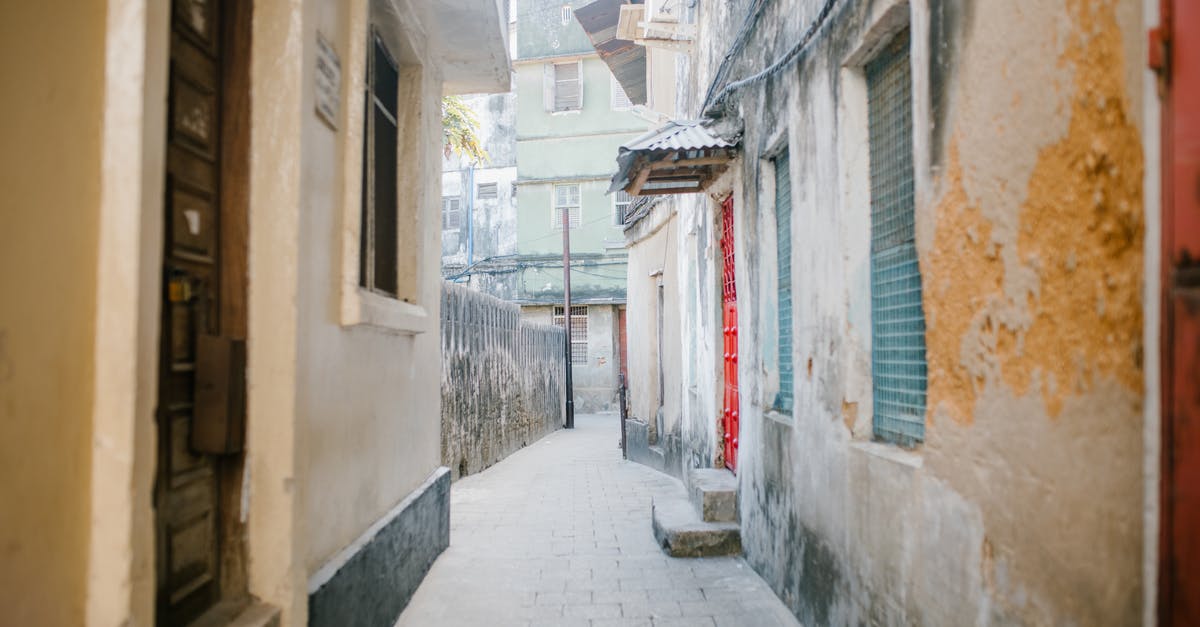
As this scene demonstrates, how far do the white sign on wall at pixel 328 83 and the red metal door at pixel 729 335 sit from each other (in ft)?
16.2

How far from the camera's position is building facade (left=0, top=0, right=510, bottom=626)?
195cm

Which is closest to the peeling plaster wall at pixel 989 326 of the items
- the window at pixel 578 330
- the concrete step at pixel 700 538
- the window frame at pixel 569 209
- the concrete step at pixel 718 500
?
the concrete step at pixel 700 538

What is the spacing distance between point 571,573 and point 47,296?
459 centimetres

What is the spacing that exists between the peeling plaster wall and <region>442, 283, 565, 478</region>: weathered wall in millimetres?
6108

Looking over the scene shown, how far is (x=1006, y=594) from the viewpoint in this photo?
233 centimetres

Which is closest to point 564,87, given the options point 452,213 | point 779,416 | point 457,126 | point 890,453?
point 452,213

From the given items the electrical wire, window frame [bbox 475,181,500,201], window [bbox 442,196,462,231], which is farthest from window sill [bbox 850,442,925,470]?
window [bbox 442,196,462,231]

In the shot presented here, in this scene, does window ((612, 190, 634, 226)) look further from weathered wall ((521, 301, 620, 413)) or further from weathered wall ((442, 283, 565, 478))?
weathered wall ((442, 283, 565, 478))

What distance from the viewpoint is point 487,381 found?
1180cm

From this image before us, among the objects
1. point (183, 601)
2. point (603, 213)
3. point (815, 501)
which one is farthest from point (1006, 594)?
point (603, 213)

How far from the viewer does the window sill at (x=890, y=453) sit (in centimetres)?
310

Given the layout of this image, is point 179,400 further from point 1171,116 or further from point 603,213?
point 603,213

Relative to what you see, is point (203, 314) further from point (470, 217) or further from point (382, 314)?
point (470, 217)

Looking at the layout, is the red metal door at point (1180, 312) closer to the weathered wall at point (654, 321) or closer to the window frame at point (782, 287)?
the window frame at point (782, 287)
